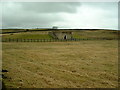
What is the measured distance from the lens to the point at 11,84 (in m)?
9.77

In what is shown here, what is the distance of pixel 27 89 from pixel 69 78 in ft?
12.4

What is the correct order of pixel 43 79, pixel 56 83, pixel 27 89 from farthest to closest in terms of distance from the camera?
pixel 43 79 → pixel 56 83 → pixel 27 89

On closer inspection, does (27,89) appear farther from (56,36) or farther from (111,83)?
(56,36)

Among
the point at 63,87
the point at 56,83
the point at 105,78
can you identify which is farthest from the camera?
the point at 105,78

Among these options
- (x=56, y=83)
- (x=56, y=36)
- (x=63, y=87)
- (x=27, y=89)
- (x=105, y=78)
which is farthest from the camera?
(x=56, y=36)

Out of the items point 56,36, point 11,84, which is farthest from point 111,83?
point 56,36

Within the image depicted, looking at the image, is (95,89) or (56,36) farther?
(56,36)

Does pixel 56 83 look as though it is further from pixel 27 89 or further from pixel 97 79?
pixel 97 79

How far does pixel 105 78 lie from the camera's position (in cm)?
1209

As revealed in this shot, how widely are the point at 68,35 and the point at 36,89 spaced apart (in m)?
89.4

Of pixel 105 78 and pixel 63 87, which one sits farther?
Answer: pixel 105 78

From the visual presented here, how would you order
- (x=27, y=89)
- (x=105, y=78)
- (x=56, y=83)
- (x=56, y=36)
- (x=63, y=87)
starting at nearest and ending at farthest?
(x=27, y=89) → (x=63, y=87) → (x=56, y=83) → (x=105, y=78) → (x=56, y=36)

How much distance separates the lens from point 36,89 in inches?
363

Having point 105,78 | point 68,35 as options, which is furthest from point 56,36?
point 105,78
